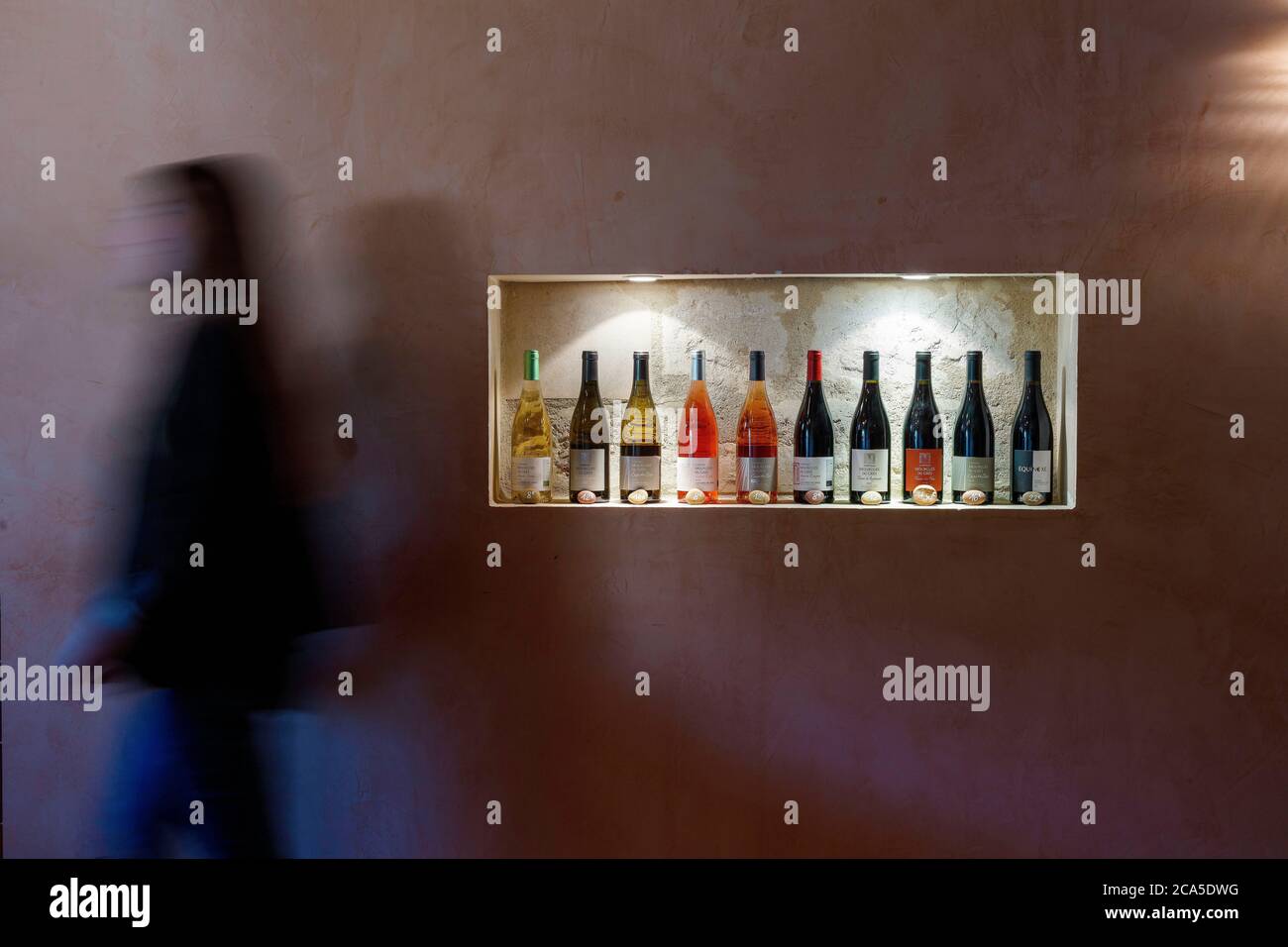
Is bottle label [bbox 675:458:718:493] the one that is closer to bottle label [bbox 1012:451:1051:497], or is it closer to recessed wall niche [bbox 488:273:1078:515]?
recessed wall niche [bbox 488:273:1078:515]

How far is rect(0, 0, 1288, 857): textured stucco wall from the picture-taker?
1126mm

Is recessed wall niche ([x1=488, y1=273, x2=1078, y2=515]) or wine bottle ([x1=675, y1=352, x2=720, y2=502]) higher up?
Result: recessed wall niche ([x1=488, y1=273, x2=1078, y2=515])

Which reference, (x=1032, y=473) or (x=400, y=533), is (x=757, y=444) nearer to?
(x=1032, y=473)

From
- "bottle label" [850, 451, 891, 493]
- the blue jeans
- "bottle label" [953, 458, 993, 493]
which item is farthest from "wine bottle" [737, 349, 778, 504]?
the blue jeans

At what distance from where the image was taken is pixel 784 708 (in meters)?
1.15

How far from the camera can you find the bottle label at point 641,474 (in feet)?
4.04

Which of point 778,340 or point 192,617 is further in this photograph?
point 778,340

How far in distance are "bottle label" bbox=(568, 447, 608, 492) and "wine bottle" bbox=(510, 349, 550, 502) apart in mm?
43

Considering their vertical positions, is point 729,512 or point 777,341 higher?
point 777,341

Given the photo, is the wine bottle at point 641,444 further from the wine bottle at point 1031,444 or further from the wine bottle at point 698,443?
the wine bottle at point 1031,444

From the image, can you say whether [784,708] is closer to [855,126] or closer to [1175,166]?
[855,126]

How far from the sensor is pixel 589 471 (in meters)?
1.23

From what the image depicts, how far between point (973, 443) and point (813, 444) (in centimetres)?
26

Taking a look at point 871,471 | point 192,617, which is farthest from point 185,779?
point 871,471
